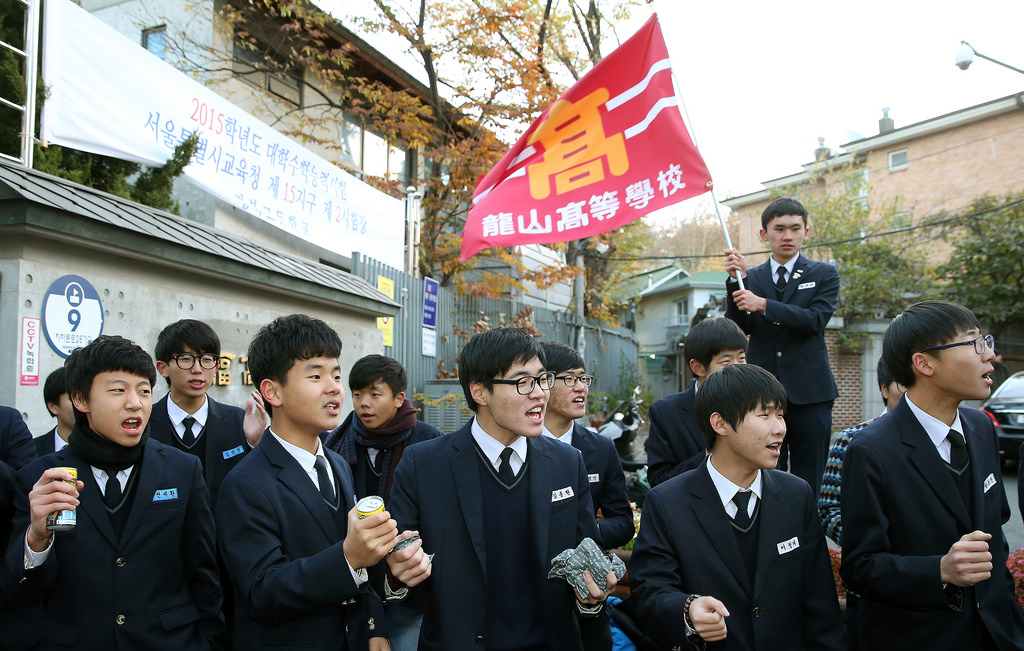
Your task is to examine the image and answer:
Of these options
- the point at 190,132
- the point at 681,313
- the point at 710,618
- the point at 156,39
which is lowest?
the point at 710,618

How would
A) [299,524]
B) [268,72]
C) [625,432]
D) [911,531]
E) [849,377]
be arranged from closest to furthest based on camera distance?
[299,524] < [911,531] < [625,432] < [268,72] < [849,377]

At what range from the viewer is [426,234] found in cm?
1513

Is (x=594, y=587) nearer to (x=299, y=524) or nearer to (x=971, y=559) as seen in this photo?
(x=299, y=524)

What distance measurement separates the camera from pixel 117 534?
2.72 meters

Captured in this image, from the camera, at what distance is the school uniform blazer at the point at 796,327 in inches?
166

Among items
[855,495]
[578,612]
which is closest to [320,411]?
[578,612]

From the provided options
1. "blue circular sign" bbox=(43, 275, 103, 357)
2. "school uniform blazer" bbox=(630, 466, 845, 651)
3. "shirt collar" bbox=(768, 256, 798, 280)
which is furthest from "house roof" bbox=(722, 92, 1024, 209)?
"school uniform blazer" bbox=(630, 466, 845, 651)

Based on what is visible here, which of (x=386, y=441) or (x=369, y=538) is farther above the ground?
(x=386, y=441)

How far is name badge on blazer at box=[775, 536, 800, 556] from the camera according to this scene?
259 centimetres

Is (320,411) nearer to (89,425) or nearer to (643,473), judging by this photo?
(89,425)

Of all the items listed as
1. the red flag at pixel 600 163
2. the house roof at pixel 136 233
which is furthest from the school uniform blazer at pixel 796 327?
the house roof at pixel 136 233

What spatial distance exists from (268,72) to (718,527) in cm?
1290

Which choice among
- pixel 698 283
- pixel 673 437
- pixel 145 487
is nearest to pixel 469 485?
pixel 145 487

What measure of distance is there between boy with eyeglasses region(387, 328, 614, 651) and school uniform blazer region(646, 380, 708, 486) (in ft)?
3.59
